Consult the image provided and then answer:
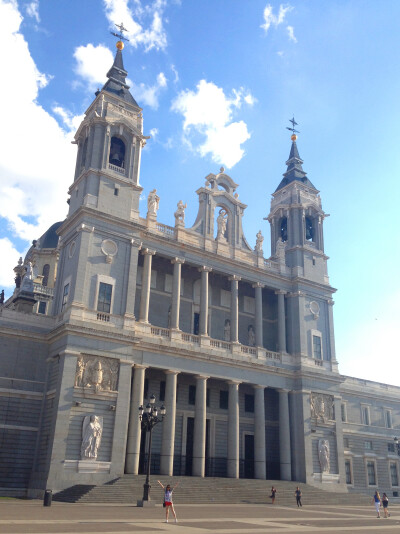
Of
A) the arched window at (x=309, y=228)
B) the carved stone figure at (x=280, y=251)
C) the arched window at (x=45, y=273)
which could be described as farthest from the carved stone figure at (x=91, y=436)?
the arched window at (x=45, y=273)

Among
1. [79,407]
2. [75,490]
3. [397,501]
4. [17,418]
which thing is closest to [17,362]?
[17,418]

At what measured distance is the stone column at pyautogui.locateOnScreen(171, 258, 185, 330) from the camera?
41.2 metres

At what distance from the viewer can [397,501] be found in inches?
2111

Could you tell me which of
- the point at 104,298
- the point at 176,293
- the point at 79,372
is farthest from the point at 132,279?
the point at 79,372

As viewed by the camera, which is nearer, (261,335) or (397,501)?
(261,335)

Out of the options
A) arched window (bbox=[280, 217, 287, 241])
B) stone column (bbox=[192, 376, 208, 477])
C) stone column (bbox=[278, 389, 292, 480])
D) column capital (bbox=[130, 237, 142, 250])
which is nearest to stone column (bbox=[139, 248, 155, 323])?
column capital (bbox=[130, 237, 142, 250])

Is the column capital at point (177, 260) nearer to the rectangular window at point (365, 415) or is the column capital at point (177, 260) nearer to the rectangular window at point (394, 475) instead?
the rectangular window at point (365, 415)

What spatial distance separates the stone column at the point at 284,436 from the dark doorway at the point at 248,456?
8.37ft

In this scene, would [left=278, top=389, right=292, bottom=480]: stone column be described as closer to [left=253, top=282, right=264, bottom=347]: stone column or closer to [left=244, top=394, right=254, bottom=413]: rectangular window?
[left=244, top=394, right=254, bottom=413]: rectangular window

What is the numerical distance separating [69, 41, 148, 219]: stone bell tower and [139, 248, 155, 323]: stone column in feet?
10.3

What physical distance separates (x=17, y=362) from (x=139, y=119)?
21.6 metres

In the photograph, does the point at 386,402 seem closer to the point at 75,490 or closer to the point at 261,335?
the point at 261,335

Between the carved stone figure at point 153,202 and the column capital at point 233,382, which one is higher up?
the carved stone figure at point 153,202

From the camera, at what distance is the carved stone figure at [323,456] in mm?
44625
